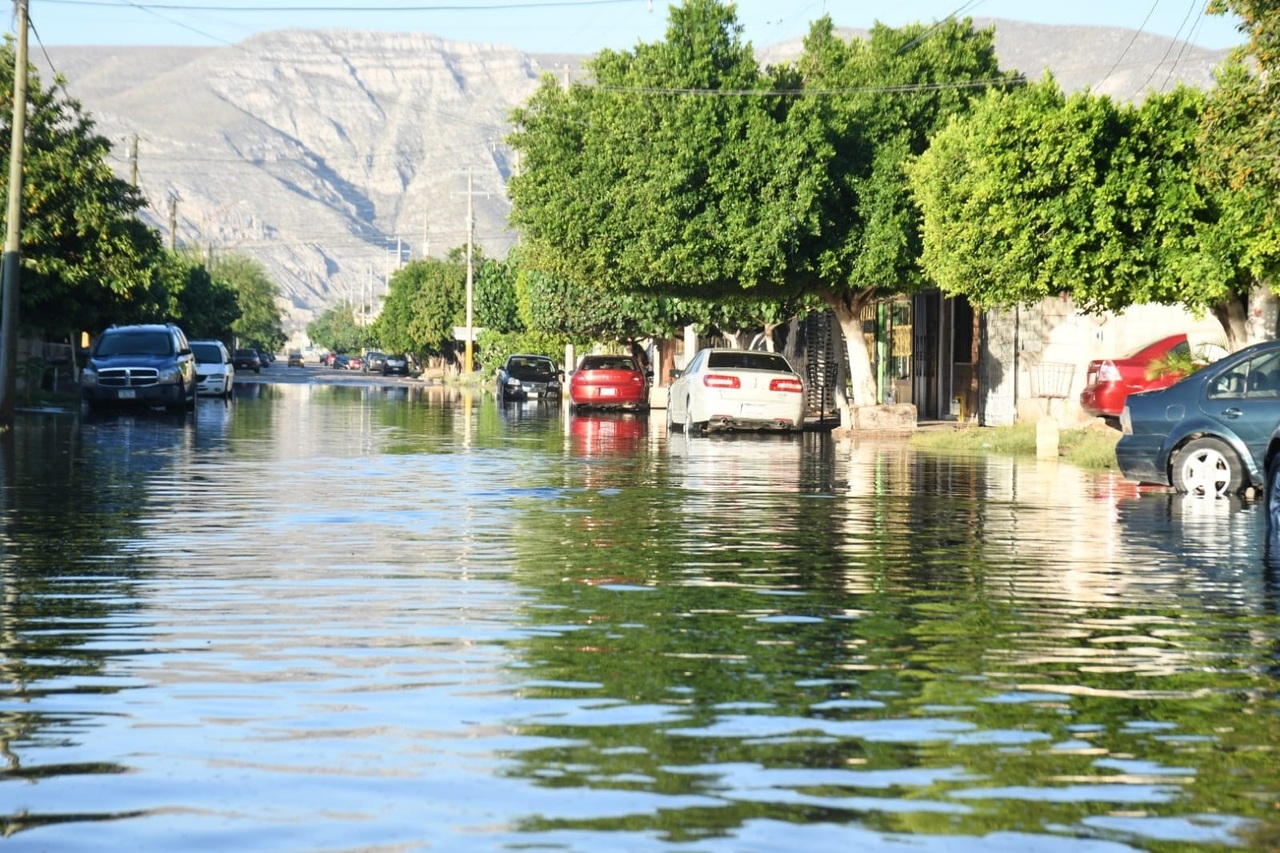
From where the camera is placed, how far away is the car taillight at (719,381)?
36.2 m

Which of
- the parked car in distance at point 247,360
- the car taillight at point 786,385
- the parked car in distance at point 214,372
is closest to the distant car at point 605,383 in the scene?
the parked car in distance at point 214,372

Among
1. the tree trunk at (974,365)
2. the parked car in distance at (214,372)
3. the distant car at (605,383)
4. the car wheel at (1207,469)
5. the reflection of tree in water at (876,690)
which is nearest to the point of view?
the reflection of tree in water at (876,690)

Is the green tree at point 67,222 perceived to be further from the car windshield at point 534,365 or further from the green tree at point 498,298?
the green tree at point 498,298

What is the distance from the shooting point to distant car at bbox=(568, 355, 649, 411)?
180 ft

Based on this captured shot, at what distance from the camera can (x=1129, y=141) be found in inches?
1170

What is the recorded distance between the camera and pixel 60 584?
11781 millimetres

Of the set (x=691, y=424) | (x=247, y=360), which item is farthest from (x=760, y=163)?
(x=247, y=360)

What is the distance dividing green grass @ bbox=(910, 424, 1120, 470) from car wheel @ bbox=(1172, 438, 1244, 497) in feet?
19.5

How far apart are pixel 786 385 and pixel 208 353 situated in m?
27.3

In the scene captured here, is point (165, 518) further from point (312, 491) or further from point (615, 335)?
point (615, 335)

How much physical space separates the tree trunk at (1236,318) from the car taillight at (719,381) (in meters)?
9.64

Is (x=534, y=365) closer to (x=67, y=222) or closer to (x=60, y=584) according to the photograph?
(x=67, y=222)

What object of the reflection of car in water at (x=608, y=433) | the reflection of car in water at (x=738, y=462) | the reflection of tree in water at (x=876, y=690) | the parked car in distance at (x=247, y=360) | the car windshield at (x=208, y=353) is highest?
the parked car in distance at (x=247, y=360)

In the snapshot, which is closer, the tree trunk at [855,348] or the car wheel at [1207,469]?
the car wheel at [1207,469]
